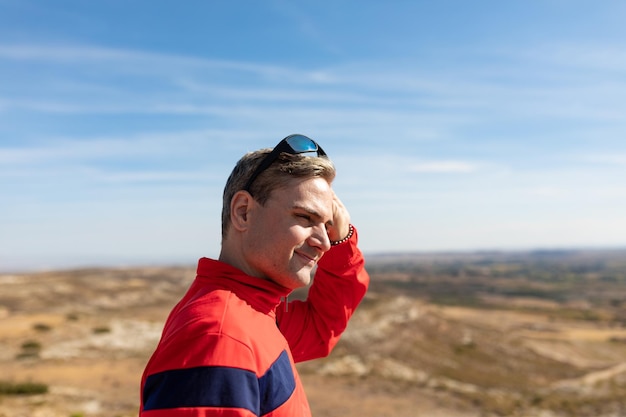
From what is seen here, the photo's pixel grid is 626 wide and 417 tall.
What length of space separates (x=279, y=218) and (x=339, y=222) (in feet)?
2.64

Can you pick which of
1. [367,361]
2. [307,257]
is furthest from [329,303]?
[367,361]

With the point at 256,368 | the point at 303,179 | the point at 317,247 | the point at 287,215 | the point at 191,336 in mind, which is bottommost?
the point at 256,368

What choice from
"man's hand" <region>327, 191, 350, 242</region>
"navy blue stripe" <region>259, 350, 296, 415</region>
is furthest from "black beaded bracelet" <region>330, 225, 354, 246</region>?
"navy blue stripe" <region>259, 350, 296, 415</region>

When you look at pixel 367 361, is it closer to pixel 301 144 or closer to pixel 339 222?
pixel 339 222

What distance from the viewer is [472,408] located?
16234mm

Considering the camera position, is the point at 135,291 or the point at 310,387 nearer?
the point at 310,387

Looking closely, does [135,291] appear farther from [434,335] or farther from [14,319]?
[434,335]

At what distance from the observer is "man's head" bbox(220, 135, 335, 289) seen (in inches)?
81.3

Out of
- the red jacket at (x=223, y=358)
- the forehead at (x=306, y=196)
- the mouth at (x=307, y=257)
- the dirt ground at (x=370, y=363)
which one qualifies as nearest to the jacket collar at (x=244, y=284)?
the red jacket at (x=223, y=358)

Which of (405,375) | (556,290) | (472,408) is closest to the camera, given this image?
(472,408)

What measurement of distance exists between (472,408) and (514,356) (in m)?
17.8

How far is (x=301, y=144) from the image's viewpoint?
2.24m

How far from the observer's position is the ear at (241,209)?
6.88 feet

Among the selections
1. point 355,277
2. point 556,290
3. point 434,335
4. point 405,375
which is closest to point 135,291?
point 434,335
